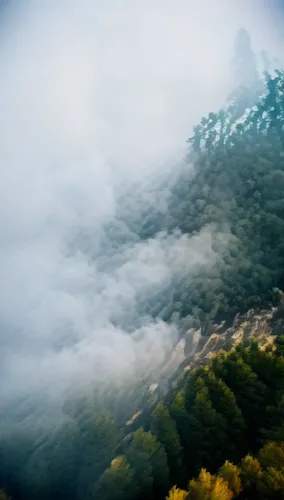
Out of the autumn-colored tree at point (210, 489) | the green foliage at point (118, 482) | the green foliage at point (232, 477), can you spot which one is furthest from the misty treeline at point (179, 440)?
the autumn-colored tree at point (210, 489)

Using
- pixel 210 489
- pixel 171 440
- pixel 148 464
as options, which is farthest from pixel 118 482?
→ pixel 210 489

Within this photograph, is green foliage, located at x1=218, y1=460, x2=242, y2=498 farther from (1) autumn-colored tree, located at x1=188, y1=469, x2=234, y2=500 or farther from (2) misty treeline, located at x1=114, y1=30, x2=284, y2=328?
(2) misty treeline, located at x1=114, y1=30, x2=284, y2=328

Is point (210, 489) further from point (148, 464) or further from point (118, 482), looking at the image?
point (118, 482)

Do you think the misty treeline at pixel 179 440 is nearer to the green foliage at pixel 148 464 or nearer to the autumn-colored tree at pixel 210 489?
the green foliage at pixel 148 464

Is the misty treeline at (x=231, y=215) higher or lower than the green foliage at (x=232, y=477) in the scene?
higher

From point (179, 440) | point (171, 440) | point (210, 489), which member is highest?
point (171, 440)

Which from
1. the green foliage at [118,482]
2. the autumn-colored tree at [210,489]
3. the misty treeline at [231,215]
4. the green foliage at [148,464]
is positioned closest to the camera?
the autumn-colored tree at [210,489]

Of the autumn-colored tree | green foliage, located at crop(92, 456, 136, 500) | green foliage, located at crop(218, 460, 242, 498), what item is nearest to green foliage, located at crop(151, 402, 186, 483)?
green foliage, located at crop(92, 456, 136, 500)

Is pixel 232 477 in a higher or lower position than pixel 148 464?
lower

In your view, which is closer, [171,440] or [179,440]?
[171,440]

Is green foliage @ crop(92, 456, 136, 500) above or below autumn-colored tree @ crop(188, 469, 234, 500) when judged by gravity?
above

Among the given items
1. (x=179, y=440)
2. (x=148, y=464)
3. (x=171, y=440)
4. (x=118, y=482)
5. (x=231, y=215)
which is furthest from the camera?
(x=231, y=215)

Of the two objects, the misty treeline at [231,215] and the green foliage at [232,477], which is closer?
the green foliage at [232,477]
